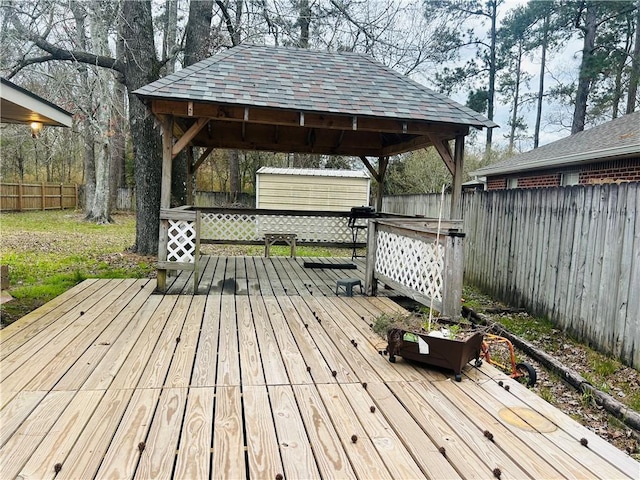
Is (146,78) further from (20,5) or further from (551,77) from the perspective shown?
(551,77)

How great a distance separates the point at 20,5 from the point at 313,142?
18.2 ft

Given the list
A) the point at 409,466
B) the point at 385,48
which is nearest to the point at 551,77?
the point at 385,48

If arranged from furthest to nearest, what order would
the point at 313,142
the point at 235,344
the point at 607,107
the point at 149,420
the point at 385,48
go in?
the point at 607,107, the point at 385,48, the point at 313,142, the point at 235,344, the point at 149,420

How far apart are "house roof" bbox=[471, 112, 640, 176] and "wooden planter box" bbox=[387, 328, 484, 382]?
6.92m

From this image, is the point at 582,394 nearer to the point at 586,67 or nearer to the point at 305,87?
the point at 305,87

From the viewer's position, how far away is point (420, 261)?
15.0 ft

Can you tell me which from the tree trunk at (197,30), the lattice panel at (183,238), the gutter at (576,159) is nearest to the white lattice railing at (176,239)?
the lattice panel at (183,238)

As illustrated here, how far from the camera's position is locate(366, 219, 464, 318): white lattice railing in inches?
157

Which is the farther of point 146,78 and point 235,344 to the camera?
point 146,78

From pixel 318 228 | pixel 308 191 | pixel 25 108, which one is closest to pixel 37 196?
pixel 308 191

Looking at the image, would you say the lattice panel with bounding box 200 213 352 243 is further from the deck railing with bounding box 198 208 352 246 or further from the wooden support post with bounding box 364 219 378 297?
the wooden support post with bounding box 364 219 378 297

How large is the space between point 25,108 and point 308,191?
9.55m

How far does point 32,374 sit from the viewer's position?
110 inches

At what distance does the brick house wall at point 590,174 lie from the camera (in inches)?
327
